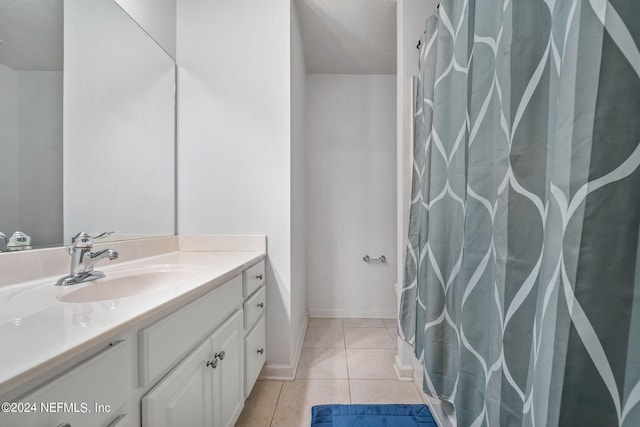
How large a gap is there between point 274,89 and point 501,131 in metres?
1.34

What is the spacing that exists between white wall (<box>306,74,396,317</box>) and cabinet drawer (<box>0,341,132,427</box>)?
2.09 m

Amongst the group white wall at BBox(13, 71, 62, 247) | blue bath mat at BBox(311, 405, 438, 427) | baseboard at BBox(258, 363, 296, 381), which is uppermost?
white wall at BBox(13, 71, 62, 247)

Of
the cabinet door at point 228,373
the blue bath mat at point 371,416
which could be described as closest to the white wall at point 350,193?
the blue bath mat at point 371,416

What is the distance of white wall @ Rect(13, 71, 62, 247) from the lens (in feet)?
2.78

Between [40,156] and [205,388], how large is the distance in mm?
975

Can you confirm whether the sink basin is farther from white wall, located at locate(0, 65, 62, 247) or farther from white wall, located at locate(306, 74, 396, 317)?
white wall, located at locate(306, 74, 396, 317)

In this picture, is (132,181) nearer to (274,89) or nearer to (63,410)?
(274,89)

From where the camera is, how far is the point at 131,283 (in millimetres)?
1019

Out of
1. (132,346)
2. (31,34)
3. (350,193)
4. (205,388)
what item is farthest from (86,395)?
(350,193)

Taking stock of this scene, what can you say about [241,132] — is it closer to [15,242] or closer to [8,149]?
[8,149]

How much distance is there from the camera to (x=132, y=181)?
4.41 feet

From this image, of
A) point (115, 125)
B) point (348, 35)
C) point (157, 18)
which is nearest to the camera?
point (115, 125)

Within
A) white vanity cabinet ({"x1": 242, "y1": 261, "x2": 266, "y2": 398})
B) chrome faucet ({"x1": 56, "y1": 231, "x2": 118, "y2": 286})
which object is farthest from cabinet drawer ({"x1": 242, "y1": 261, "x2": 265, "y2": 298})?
chrome faucet ({"x1": 56, "y1": 231, "x2": 118, "y2": 286})

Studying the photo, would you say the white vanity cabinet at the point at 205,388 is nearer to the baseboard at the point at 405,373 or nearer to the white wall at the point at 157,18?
the baseboard at the point at 405,373
